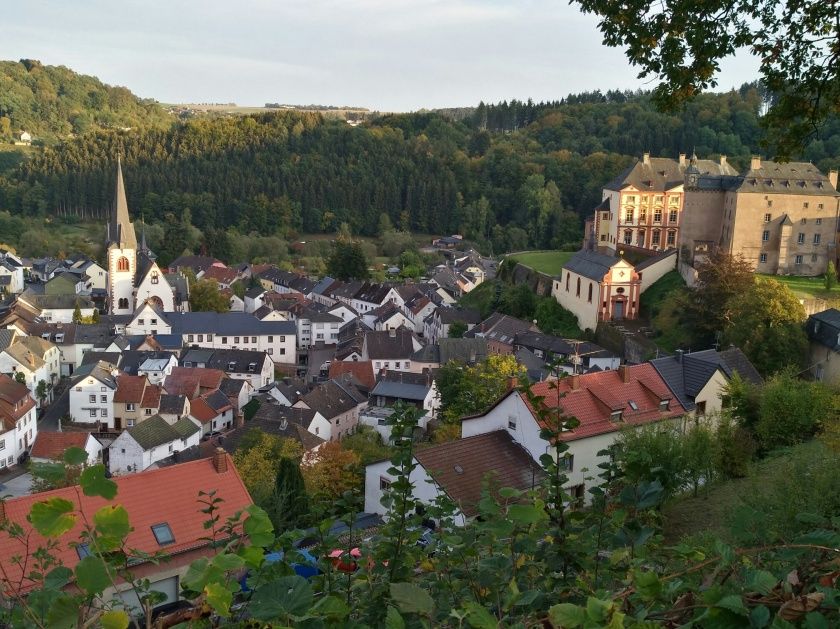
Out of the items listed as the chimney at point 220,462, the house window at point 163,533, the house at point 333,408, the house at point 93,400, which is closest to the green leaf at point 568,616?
the house window at point 163,533

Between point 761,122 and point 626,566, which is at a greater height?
point 761,122

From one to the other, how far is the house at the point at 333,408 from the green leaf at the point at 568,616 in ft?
86.7

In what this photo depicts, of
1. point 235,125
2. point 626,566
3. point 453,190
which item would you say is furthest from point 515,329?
point 235,125

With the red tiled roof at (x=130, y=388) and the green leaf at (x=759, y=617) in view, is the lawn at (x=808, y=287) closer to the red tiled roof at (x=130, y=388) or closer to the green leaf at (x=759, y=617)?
the red tiled roof at (x=130, y=388)

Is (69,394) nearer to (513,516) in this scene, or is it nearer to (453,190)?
(513,516)

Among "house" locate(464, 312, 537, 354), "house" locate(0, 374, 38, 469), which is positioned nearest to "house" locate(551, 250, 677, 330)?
"house" locate(464, 312, 537, 354)

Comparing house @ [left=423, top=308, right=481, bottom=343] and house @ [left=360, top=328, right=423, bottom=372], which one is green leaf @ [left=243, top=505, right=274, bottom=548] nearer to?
house @ [left=360, top=328, right=423, bottom=372]

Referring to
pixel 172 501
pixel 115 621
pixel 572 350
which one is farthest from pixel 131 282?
pixel 115 621

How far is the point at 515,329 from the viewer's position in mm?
35719

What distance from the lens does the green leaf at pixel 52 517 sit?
7.55ft

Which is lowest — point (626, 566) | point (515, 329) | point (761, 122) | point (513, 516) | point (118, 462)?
point (118, 462)

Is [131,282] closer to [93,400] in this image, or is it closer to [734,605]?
[93,400]

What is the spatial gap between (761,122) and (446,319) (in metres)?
35.7

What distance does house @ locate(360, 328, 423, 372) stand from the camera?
129 feet
